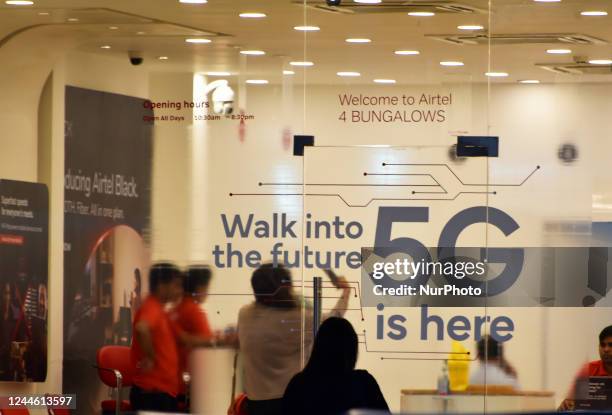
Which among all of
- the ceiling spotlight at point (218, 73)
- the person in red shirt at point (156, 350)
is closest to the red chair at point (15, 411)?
the person in red shirt at point (156, 350)

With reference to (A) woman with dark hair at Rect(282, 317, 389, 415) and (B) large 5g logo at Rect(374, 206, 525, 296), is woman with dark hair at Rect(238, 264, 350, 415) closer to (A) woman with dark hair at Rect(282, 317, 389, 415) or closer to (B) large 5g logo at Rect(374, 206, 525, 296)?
(B) large 5g logo at Rect(374, 206, 525, 296)

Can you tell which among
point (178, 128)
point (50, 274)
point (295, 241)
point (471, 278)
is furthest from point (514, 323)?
point (50, 274)

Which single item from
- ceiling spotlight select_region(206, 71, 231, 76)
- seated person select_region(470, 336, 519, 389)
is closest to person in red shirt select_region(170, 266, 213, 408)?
ceiling spotlight select_region(206, 71, 231, 76)

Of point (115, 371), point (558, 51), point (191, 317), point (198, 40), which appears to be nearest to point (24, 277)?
point (115, 371)

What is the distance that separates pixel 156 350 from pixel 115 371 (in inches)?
12.9

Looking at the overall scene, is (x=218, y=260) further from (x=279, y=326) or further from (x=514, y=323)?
(x=514, y=323)

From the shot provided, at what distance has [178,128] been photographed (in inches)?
376

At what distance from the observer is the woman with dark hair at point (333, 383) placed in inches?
277

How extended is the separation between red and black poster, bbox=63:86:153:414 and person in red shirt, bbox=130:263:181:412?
10cm

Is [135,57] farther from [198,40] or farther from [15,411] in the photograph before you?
[15,411]

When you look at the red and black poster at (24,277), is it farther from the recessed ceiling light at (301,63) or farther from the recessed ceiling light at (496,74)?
the recessed ceiling light at (496,74)

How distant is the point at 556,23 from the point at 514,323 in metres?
2.09

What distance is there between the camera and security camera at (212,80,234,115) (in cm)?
949

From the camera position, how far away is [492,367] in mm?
9242
